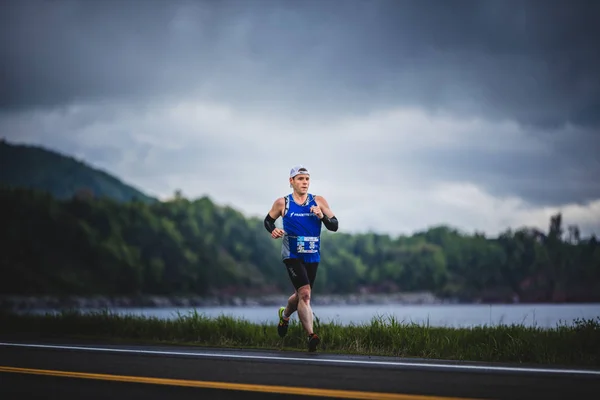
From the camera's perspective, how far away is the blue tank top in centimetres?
1107

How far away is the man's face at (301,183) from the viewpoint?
1105cm

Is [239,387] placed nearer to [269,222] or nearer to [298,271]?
[298,271]

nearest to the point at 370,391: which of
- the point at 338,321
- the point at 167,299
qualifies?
the point at 338,321

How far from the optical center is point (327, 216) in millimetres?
11117

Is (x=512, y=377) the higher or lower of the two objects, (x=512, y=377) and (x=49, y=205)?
the lower

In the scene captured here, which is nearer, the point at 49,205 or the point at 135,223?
the point at 49,205

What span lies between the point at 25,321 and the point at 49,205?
559 ft

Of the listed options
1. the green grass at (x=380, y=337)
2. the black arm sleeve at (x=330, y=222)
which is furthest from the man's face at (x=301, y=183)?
the green grass at (x=380, y=337)

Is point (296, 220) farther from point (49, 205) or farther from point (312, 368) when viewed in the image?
point (49, 205)

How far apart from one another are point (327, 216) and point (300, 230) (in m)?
0.42

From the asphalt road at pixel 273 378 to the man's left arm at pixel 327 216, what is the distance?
6.65 ft

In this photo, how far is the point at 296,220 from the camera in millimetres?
11062

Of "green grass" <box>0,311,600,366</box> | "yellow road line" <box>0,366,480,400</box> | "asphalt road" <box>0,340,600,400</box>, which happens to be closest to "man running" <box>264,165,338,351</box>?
"green grass" <box>0,311,600,366</box>

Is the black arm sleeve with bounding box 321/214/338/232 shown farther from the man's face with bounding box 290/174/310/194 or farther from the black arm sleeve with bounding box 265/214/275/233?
the black arm sleeve with bounding box 265/214/275/233
